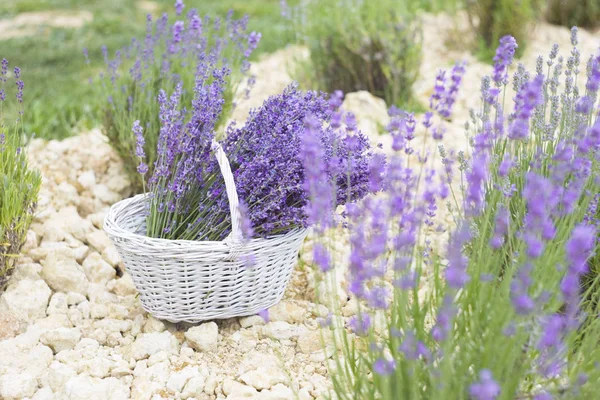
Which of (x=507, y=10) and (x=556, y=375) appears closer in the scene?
(x=556, y=375)

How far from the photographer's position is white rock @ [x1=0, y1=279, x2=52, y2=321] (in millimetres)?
2398

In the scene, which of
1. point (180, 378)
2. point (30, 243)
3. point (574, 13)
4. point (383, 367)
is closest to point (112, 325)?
point (180, 378)

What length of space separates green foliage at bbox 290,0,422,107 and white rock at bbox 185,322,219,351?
8.32 feet

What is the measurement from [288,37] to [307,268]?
3805 mm

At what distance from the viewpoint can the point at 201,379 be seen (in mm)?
2035

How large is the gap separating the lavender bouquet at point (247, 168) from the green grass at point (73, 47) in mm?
1561

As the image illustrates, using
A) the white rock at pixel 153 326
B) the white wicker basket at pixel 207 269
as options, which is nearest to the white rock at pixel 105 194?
the white wicker basket at pixel 207 269

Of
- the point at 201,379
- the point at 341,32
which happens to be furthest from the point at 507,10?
the point at 201,379

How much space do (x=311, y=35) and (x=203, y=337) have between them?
300 centimetres

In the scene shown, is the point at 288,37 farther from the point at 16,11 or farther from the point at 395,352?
the point at 395,352

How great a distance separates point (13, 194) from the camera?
2342 millimetres

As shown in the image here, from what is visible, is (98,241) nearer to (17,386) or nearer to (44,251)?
(44,251)

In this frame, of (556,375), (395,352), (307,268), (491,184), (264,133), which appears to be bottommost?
(307,268)

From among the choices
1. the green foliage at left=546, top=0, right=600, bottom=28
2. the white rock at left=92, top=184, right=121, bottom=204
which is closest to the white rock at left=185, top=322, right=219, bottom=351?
the white rock at left=92, top=184, right=121, bottom=204
